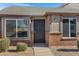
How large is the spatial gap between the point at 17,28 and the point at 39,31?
220 centimetres

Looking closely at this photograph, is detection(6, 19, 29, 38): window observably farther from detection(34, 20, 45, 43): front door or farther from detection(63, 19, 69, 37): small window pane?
detection(63, 19, 69, 37): small window pane

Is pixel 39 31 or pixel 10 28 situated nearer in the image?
pixel 10 28

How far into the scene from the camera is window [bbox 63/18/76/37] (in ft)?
61.0

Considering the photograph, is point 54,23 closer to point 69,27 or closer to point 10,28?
point 69,27

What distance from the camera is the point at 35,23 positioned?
2050 cm

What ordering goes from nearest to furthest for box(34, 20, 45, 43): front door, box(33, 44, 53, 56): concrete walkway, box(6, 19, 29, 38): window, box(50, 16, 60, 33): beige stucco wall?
box(33, 44, 53, 56): concrete walkway
box(50, 16, 60, 33): beige stucco wall
box(6, 19, 29, 38): window
box(34, 20, 45, 43): front door

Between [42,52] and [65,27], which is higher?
[65,27]

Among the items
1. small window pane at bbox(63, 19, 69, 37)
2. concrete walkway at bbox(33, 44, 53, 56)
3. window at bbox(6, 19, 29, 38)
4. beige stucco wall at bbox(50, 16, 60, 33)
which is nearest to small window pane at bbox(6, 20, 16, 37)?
window at bbox(6, 19, 29, 38)

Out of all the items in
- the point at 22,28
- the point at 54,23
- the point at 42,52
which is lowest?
the point at 42,52

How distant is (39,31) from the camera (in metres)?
20.8

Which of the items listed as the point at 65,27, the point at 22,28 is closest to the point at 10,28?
the point at 22,28

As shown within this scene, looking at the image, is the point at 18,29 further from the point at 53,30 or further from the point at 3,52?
the point at 3,52

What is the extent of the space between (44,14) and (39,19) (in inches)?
32.3

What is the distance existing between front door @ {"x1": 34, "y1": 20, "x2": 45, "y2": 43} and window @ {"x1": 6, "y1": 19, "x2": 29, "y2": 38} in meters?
1.41
